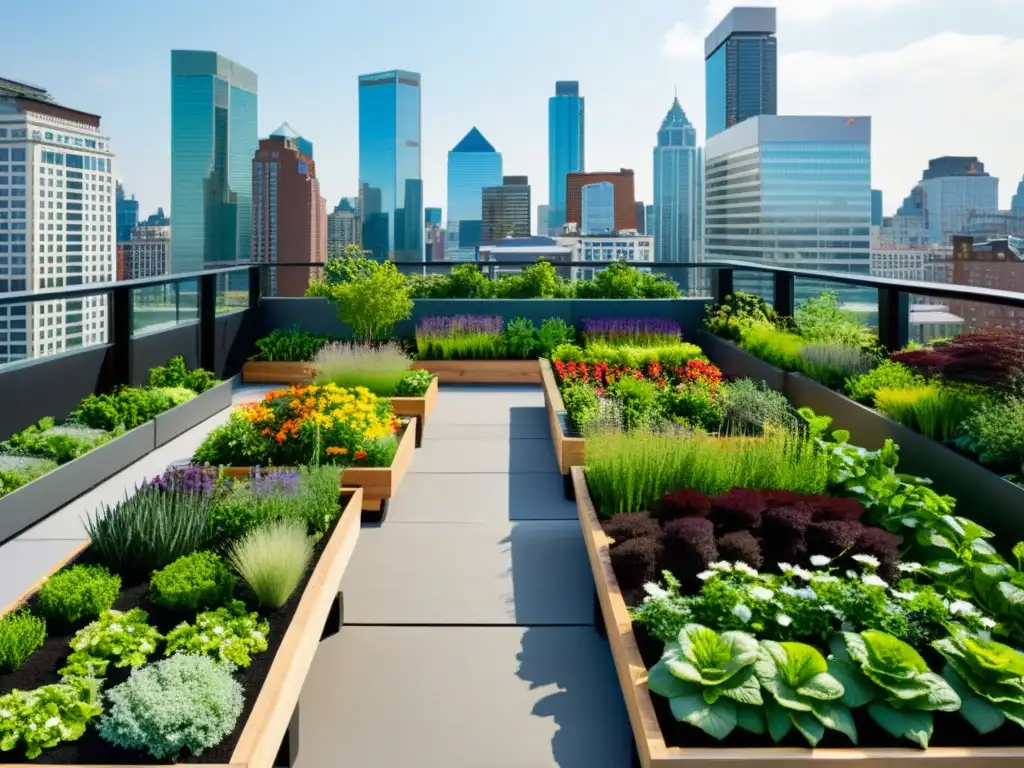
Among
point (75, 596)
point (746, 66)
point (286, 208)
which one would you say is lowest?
point (75, 596)

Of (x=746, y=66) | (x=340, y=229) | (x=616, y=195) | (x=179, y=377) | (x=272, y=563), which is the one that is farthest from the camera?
(x=746, y=66)

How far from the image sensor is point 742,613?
2398mm

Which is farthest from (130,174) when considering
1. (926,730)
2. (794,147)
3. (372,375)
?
(926,730)

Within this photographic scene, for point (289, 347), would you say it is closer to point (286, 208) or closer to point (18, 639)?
point (18, 639)

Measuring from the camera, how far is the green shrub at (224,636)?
7.90 ft

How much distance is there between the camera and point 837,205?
100375 millimetres

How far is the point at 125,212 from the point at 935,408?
9607 centimetres

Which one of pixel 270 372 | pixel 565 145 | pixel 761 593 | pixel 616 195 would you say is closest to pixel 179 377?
pixel 270 372

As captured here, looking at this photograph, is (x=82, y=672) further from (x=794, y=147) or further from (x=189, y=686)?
(x=794, y=147)

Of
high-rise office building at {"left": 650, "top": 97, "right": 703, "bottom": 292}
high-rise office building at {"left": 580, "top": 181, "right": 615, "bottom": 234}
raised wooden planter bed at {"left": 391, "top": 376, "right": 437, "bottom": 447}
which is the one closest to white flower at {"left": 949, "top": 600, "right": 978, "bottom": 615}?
raised wooden planter bed at {"left": 391, "top": 376, "right": 437, "bottom": 447}

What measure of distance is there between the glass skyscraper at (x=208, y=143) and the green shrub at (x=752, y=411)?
275ft

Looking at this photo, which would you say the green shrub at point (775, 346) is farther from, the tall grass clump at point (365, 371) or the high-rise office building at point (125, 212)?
the high-rise office building at point (125, 212)

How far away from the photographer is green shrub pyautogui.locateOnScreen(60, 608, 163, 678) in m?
2.32

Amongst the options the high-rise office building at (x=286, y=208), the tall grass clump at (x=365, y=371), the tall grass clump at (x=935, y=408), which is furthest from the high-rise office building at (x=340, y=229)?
the tall grass clump at (x=935, y=408)
